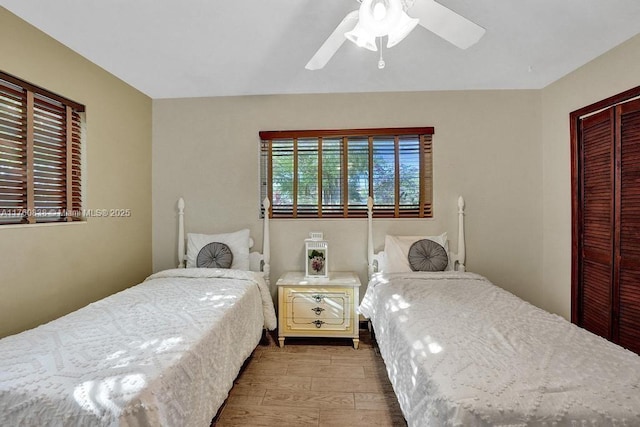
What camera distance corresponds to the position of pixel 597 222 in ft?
7.99

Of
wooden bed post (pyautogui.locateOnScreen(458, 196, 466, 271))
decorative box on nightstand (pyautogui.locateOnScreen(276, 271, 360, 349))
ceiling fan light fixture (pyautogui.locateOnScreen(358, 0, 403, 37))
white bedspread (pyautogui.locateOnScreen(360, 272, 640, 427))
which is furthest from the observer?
wooden bed post (pyautogui.locateOnScreen(458, 196, 466, 271))

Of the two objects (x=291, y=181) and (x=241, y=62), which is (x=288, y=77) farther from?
(x=291, y=181)

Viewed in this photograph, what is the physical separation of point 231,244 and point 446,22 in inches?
94.7

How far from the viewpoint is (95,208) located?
2.49 m

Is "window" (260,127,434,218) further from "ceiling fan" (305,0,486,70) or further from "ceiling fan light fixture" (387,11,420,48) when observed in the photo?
"ceiling fan light fixture" (387,11,420,48)

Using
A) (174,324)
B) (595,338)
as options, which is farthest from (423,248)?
(174,324)

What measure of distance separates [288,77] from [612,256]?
9.37 ft

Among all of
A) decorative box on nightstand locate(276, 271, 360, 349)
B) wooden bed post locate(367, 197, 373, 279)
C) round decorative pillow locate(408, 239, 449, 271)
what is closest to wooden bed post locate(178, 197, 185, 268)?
decorative box on nightstand locate(276, 271, 360, 349)

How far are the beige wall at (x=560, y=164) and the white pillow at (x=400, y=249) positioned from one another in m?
0.93

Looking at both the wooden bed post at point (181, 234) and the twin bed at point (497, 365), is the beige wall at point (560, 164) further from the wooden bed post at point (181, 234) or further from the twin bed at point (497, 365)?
the wooden bed post at point (181, 234)

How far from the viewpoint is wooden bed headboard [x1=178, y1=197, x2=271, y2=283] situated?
9.87ft

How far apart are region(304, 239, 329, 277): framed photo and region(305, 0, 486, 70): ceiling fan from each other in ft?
5.53

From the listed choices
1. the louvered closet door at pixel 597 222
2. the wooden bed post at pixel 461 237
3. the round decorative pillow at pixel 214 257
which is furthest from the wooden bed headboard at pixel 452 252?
the round decorative pillow at pixel 214 257

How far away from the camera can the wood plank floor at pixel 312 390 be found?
1.81 metres
